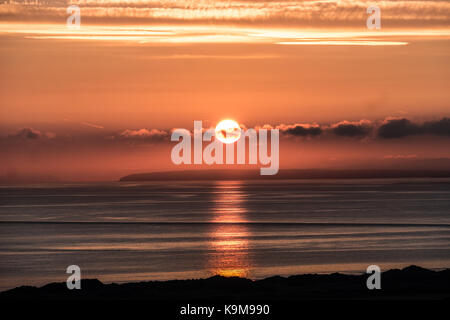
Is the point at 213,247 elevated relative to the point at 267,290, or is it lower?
elevated

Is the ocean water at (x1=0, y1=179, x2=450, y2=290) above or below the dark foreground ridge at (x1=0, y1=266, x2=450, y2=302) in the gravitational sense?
above

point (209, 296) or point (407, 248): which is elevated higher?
point (407, 248)

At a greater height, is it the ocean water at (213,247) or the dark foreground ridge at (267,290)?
the ocean water at (213,247)

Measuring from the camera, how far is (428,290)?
24047mm

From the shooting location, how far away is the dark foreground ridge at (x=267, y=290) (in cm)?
2314

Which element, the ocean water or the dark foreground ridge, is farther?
the ocean water

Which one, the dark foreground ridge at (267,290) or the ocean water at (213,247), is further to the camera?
the ocean water at (213,247)

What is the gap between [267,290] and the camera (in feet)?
79.6

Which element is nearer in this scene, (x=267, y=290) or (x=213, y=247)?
(x=267, y=290)

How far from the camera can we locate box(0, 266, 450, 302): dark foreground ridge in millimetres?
23141
